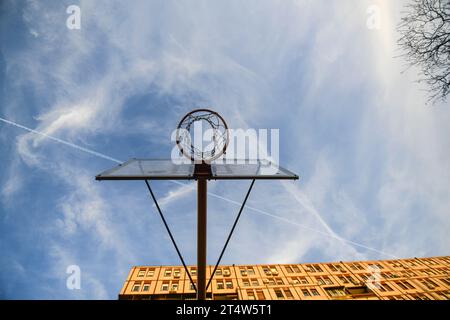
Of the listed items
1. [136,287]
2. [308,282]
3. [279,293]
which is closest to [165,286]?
[136,287]

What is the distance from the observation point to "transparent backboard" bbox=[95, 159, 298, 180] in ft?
17.9

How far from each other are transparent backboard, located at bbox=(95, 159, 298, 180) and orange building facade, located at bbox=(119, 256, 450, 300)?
67.8ft

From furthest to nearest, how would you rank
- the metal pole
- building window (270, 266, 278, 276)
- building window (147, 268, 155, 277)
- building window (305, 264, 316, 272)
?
building window (305, 264, 316, 272) → building window (270, 266, 278, 276) → building window (147, 268, 155, 277) → the metal pole

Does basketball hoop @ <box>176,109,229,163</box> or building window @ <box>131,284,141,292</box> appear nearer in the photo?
basketball hoop @ <box>176,109,229,163</box>

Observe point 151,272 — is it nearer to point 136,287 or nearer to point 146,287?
point 146,287

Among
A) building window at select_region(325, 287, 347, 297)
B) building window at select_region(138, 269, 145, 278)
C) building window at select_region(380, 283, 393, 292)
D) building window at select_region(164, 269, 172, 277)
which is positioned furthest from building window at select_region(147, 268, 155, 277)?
building window at select_region(380, 283, 393, 292)

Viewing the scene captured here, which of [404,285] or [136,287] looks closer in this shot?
[136,287]

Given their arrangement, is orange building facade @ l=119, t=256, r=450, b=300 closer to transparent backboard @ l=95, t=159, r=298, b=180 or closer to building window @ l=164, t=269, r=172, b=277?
building window @ l=164, t=269, r=172, b=277

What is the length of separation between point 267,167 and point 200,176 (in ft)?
7.94

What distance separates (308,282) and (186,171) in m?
25.9

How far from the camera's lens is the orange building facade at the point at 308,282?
23078 millimetres

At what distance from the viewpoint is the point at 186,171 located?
6.04 m
